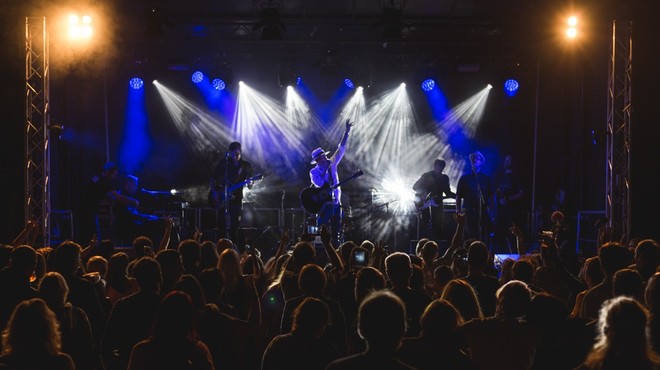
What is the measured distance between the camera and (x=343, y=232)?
13.9 metres

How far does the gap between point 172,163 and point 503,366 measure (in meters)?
14.9

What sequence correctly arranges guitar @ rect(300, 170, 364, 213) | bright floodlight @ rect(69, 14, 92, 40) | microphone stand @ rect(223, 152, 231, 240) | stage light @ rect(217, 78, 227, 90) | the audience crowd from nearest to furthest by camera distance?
the audience crowd
bright floodlight @ rect(69, 14, 92, 40)
guitar @ rect(300, 170, 364, 213)
microphone stand @ rect(223, 152, 231, 240)
stage light @ rect(217, 78, 227, 90)

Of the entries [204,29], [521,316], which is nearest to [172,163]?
[204,29]

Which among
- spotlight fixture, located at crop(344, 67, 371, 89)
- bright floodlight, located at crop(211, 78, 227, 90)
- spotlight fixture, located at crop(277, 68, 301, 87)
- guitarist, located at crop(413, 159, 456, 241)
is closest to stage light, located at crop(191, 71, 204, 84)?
bright floodlight, located at crop(211, 78, 227, 90)

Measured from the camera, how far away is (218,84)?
54.7 ft

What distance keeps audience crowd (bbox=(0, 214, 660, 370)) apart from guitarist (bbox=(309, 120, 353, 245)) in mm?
6700

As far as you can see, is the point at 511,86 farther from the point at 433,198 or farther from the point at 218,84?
the point at 218,84

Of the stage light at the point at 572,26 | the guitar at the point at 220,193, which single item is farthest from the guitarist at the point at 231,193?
the stage light at the point at 572,26

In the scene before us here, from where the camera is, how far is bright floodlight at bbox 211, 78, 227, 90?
16600mm

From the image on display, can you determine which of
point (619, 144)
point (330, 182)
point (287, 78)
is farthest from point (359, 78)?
point (619, 144)

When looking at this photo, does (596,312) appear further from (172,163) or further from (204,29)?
(172,163)

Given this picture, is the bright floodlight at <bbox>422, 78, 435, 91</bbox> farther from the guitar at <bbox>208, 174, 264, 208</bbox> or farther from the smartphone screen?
the smartphone screen

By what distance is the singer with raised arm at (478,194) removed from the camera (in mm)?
12875

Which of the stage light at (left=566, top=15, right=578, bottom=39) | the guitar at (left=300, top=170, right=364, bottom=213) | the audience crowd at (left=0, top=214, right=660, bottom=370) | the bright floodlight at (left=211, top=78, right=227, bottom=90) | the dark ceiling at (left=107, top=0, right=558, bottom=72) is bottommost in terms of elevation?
the audience crowd at (left=0, top=214, right=660, bottom=370)
